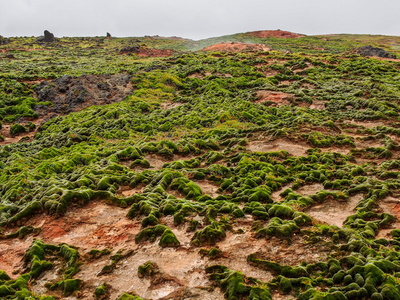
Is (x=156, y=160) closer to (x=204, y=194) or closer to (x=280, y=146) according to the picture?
(x=204, y=194)

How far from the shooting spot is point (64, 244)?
1024cm

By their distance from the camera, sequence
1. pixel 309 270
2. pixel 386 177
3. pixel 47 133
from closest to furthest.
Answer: pixel 309 270 → pixel 386 177 → pixel 47 133

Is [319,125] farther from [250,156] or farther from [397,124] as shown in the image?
[250,156]

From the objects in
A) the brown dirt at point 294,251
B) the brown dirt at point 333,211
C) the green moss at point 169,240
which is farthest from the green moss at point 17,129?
the brown dirt at point 333,211

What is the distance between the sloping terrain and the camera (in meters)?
8.31

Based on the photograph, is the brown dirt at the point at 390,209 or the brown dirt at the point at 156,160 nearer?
the brown dirt at the point at 390,209

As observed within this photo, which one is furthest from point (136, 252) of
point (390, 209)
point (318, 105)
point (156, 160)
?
point (318, 105)

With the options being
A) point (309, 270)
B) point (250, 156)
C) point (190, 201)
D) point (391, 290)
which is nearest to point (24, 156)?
point (190, 201)

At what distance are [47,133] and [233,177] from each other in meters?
18.9

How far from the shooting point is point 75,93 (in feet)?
105

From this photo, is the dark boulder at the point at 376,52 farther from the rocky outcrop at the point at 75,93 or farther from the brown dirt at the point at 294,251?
the brown dirt at the point at 294,251

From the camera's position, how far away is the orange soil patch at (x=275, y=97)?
94.1 feet

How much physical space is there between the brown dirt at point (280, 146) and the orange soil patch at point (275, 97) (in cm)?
965

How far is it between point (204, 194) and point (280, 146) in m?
8.26
